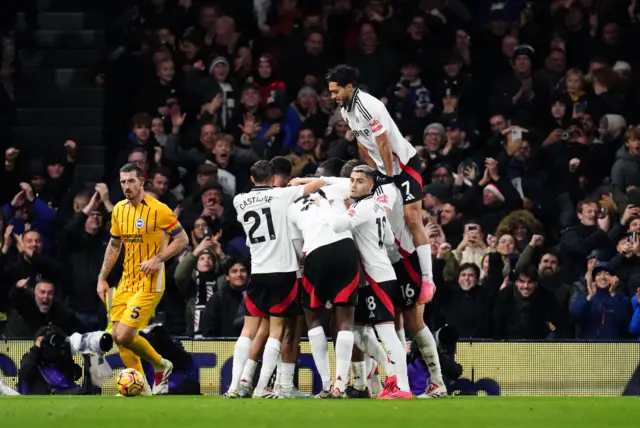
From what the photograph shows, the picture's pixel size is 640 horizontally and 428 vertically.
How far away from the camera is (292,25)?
23438 millimetres

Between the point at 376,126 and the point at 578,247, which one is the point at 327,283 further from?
the point at 578,247

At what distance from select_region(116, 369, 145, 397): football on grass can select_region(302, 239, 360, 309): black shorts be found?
198 centimetres

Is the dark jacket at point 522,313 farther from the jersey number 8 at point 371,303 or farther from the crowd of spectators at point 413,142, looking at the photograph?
the jersey number 8 at point 371,303

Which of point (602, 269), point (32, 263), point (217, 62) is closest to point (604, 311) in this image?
point (602, 269)

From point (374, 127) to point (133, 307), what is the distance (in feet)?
10.0

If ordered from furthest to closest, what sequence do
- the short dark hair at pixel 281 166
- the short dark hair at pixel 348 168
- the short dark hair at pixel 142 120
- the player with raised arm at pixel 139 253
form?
the short dark hair at pixel 142 120 < the player with raised arm at pixel 139 253 < the short dark hair at pixel 281 166 < the short dark hair at pixel 348 168

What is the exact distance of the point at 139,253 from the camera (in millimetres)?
15305

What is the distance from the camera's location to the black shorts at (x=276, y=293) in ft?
47.1

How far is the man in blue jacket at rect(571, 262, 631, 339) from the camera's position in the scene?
1733cm

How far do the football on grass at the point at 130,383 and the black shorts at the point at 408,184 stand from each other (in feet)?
10.3

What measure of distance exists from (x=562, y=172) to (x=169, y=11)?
6.87 metres

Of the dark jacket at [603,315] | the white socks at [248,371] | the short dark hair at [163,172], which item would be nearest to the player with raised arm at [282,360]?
the white socks at [248,371]

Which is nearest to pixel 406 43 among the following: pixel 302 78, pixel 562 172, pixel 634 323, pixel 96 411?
pixel 302 78

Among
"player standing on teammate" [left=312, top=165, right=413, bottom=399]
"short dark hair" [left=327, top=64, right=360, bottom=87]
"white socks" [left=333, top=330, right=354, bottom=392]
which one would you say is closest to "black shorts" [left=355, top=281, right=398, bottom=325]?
"player standing on teammate" [left=312, top=165, right=413, bottom=399]
